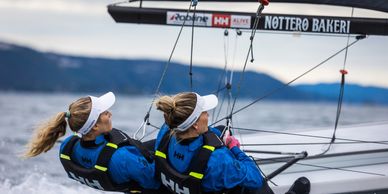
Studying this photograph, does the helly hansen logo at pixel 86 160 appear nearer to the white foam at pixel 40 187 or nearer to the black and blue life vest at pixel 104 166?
the black and blue life vest at pixel 104 166

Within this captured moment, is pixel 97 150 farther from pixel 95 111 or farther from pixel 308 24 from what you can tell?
pixel 308 24

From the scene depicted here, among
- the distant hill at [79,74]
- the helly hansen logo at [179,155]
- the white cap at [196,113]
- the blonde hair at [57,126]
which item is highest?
the white cap at [196,113]

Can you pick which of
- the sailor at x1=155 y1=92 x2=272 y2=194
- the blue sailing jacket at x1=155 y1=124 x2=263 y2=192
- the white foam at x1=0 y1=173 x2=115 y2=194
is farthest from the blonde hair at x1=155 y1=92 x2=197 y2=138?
the white foam at x1=0 y1=173 x2=115 y2=194

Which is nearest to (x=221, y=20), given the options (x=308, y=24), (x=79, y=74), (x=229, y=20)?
(x=229, y=20)

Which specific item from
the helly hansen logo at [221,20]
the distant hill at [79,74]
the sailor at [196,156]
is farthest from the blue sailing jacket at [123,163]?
the distant hill at [79,74]

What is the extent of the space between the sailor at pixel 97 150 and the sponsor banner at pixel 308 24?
1.88m

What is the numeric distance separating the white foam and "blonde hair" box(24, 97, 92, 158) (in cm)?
244

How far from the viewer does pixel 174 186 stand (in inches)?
144

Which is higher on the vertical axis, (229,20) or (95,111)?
(229,20)

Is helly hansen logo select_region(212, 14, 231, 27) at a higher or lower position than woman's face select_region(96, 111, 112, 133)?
higher

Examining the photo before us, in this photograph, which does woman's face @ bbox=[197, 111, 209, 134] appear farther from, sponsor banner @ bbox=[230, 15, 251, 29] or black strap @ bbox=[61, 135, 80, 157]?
sponsor banner @ bbox=[230, 15, 251, 29]

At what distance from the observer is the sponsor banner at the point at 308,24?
17.3 feet

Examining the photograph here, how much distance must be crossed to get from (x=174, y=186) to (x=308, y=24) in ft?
6.96

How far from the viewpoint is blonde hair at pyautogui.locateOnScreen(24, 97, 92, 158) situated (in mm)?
3668
